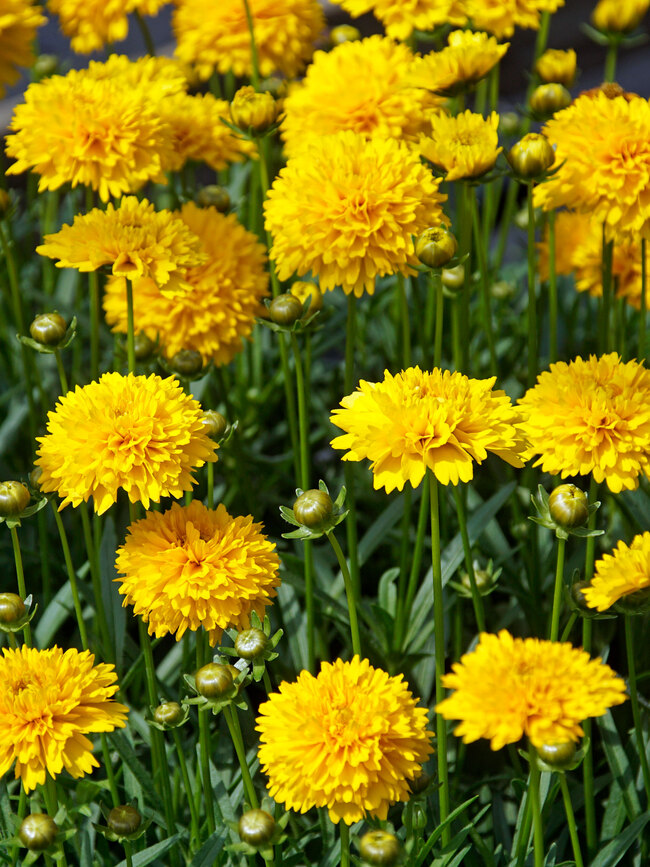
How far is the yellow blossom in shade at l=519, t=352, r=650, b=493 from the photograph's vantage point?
1.14m

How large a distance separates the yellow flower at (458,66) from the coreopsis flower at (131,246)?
0.42 metres

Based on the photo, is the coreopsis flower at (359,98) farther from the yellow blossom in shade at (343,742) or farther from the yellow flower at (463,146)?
the yellow blossom in shade at (343,742)

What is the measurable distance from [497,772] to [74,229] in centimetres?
99

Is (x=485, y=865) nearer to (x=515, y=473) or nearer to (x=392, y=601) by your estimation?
(x=392, y=601)

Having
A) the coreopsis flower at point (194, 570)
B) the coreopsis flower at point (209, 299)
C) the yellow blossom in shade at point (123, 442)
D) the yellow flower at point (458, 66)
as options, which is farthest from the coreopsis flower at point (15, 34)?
the coreopsis flower at point (194, 570)

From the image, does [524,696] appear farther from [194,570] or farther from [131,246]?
[131,246]

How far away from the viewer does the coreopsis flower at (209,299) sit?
1535 millimetres

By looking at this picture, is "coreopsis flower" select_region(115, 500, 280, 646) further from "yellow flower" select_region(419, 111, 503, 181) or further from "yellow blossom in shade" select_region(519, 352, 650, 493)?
"yellow flower" select_region(419, 111, 503, 181)

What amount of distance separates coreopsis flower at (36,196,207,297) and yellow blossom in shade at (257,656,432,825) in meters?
0.59

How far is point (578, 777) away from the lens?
59.6 inches

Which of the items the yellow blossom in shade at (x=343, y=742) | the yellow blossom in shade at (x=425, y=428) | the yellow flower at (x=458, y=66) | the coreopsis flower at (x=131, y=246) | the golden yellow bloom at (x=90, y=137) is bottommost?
the yellow blossom in shade at (x=343, y=742)

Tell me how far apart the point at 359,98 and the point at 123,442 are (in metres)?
0.74

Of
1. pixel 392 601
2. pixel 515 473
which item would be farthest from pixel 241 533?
pixel 515 473

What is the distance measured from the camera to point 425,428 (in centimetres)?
101
